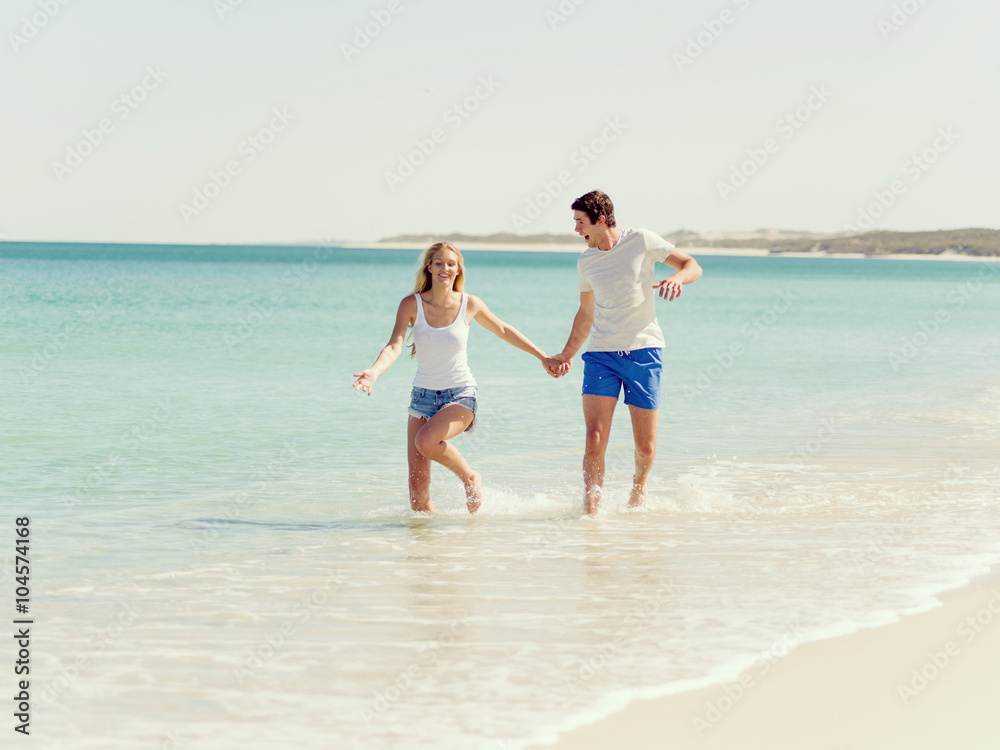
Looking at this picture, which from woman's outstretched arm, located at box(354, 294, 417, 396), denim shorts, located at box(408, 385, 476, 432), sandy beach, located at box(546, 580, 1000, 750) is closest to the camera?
sandy beach, located at box(546, 580, 1000, 750)

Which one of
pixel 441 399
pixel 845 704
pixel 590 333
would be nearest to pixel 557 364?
pixel 590 333

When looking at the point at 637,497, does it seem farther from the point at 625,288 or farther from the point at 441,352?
the point at 441,352

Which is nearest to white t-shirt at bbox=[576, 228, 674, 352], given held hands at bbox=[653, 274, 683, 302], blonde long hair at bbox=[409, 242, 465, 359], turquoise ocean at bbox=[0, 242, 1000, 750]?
held hands at bbox=[653, 274, 683, 302]

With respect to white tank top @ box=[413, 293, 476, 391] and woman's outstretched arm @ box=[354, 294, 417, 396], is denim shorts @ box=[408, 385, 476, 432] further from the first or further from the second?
woman's outstretched arm @ box=[354, 294, 417, 396]

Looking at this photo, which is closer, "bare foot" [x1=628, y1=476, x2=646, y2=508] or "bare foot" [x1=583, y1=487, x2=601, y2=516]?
"bare foot" [x1=583, y1=487, x2=601, y2=516]

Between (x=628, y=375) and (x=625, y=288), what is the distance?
548 mm

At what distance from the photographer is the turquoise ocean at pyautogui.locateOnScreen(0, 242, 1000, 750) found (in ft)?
12.2

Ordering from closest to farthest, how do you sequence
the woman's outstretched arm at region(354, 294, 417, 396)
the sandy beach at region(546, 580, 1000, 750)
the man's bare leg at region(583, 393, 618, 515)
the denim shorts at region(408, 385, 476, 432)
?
1. the sandy beach at region(546, 580, 1000, 750)
2. the woman's outstretched arm at region(354, 294, 417, 396)
3. the denim shorts at region(408, 385, 476, 432)
4. the man's bare leg at region(583, 393, 618, 515)

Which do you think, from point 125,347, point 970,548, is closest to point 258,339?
point 125,347

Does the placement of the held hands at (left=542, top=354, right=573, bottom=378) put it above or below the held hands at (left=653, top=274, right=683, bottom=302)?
below

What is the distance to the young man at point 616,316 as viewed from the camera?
20.0 feet

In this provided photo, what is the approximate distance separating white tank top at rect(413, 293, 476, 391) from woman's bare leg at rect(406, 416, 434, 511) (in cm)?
28

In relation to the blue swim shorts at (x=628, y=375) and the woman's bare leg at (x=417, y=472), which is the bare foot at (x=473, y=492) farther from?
the blue swim shorts at (x=628, y=375)

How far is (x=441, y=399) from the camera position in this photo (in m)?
6.19
